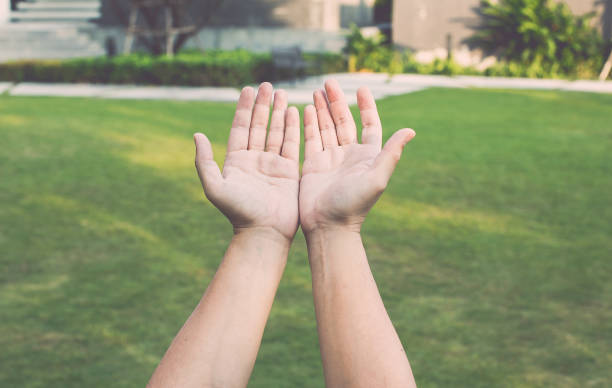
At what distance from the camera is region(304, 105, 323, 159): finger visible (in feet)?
7.47

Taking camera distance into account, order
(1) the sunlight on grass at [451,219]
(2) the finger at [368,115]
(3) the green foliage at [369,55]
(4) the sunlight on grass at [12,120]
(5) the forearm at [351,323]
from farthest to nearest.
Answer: (3) the green foliage at [369,55], (4) the sunlight on grass at [12,120], (1) the sunlight on grass at [451,219], (2) the finger at [368,115], (5) the forearm at [351,323]

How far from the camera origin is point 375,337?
1.68 meters

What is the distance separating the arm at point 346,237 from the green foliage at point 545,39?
47.4 ft

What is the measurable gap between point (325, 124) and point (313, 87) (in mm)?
11066

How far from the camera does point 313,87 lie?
522 inches

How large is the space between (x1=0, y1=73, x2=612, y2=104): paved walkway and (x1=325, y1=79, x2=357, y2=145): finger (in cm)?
849

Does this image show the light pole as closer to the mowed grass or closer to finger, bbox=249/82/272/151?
the mowed grass

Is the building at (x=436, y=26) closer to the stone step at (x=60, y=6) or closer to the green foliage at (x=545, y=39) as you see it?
the green foliage at (x=545, y=39)

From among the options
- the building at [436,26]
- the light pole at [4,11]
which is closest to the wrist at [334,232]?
the building at [436,26]

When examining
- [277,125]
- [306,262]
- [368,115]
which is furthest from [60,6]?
[368,115]

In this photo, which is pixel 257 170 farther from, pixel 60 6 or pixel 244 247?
pixel 60 6

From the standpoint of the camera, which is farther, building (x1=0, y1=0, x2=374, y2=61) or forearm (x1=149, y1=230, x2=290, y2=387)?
building (x1=0, y1=0, x2=374, y2=61)

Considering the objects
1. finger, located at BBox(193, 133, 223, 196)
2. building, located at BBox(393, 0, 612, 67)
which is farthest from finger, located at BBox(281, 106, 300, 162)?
building, located at BBox(393, 0, 612, 67)

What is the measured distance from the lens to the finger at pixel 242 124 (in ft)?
7.36
